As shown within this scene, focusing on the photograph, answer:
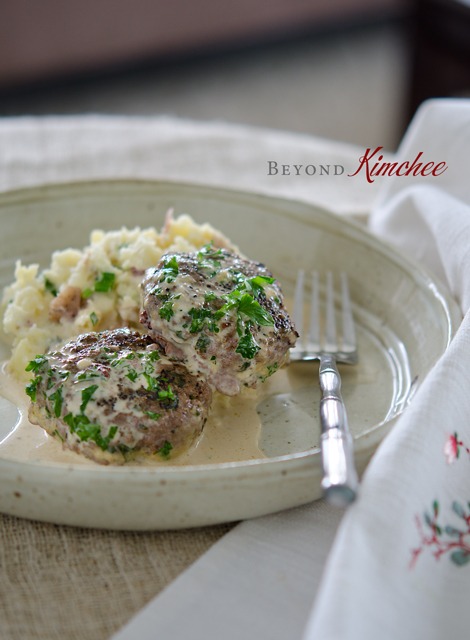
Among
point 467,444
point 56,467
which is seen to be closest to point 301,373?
point 467,444

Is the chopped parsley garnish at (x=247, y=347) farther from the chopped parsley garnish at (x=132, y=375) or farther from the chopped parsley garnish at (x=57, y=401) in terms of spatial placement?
the chopped parsley garnish at (x=57, y=401)

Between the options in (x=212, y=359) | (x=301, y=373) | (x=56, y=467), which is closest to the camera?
(x=56, y=467)

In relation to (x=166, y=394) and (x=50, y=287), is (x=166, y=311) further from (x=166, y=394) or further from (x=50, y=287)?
(x=50, y=287)

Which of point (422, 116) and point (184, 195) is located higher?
point (422, 116)

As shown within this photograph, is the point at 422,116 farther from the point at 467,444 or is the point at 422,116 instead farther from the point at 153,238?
the point at 467,444

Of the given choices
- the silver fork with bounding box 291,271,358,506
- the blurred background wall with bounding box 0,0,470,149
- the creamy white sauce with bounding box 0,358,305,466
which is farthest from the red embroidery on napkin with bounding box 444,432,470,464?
the blurred background wall with bounding box 0,0,470,149

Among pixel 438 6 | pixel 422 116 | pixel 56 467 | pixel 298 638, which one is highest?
pixel 438 6

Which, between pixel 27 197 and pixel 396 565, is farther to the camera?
pixel 27 197
